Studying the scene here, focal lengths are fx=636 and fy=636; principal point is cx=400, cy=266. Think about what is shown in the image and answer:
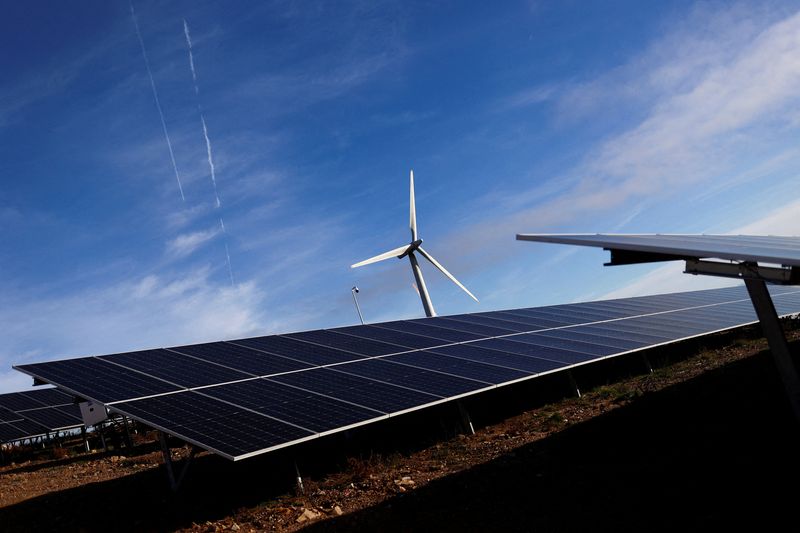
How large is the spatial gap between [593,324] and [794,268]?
24271mm

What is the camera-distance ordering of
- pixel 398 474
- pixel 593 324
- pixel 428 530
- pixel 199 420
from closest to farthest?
pixel 428 530 → pixel 199 420 → pixel 398 474 → pixel 593 324

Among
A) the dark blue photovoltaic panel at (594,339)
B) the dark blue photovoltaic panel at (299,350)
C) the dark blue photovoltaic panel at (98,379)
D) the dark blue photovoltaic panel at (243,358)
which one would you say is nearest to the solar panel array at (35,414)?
the dark blue photovoltaic panel at (243,358)

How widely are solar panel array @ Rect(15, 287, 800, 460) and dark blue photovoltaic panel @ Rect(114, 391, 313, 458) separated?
0.09ft

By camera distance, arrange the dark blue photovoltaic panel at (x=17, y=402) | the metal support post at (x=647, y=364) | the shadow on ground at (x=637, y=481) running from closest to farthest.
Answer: the shadow on ground at (x=637, y=481) → the metal support post at (x=647, y=364) → the dark blue photovoltaic panel at (x=17, y=402)

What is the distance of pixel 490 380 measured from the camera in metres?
21.6

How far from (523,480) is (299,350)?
11.9 meters

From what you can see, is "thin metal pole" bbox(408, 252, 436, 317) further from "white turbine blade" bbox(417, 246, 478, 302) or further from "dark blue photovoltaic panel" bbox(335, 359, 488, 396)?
"dark blue photovoltaic panel" bbox(335, 359, 488, 396)

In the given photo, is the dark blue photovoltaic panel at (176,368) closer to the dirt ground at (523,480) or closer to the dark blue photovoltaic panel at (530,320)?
the dirt ground at (523,480)

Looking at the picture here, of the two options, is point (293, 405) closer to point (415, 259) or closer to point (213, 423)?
point (213, 423)

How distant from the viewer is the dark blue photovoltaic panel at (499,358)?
78.0 ft

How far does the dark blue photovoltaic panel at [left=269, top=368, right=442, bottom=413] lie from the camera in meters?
18.6

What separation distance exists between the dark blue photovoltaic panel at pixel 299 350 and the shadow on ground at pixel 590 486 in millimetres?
4051

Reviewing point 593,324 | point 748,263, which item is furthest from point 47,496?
point 593,324

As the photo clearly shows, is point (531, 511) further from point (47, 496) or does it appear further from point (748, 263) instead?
point (47, 496)
